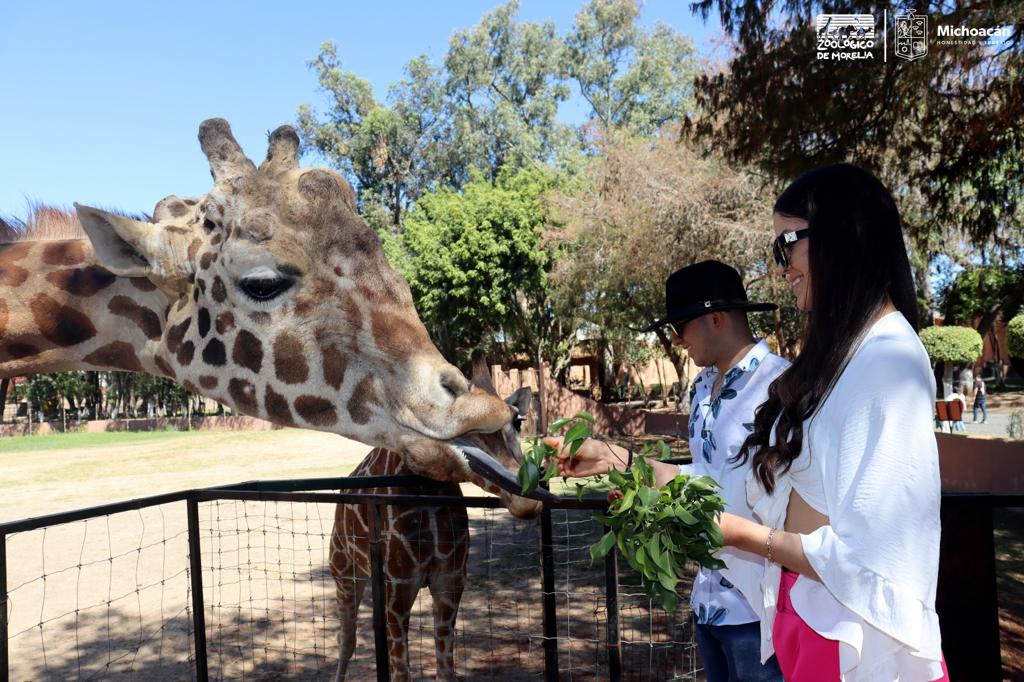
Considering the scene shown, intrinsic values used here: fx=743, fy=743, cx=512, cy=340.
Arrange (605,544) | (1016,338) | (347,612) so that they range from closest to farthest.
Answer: (605,544) < (347,612) < (1016,338)

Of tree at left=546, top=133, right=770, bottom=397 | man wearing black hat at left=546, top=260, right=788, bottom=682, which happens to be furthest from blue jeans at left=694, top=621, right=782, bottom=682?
tree at left=546, top=133, right=770, bottom=397

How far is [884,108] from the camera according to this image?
285 inches

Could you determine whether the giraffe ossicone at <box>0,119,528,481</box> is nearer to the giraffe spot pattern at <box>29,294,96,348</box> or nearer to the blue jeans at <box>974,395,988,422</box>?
the giraffe spot pattern at <box>29,294,96,348</box>

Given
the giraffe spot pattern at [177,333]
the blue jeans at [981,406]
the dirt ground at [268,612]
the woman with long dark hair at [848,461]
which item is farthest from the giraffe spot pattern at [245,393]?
the blue jeans at [981,406]

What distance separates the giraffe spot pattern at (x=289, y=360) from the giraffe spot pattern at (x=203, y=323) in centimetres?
28

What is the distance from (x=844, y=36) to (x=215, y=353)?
658cm

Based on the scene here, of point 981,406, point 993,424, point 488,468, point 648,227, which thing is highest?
point 648,227

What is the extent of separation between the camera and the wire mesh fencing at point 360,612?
372cm

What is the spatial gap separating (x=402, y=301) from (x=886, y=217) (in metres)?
1.79

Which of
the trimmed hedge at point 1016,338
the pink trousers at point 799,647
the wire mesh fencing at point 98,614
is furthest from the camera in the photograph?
the trimmed hedge at point 1016,338

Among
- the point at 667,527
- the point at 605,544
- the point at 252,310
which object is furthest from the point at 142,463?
the point at 667,527

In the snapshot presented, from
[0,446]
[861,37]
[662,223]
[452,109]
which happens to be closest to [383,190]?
[452,109]

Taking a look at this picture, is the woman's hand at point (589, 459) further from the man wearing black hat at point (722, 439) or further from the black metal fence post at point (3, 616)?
the black metal fence post at point (3, 616)

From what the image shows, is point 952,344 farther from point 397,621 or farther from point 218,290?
point 218,290
